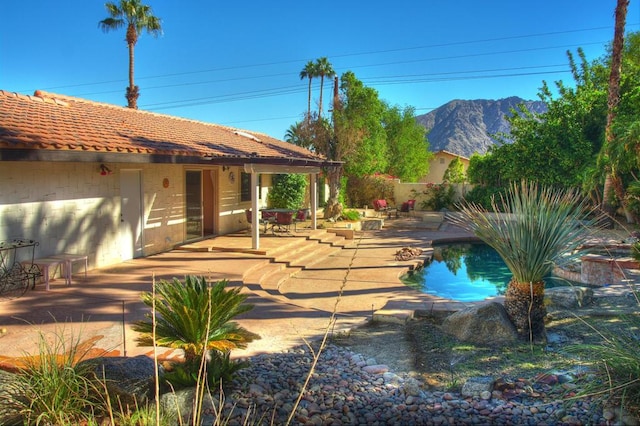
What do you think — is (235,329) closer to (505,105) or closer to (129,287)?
(129,287)

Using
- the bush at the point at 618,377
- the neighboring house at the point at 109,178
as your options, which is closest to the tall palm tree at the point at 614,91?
the neighboring house at the point at 109,178

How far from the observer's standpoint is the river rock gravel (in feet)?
13.5

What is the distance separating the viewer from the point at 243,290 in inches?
386

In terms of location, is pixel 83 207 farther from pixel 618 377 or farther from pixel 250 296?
pixel 618 377

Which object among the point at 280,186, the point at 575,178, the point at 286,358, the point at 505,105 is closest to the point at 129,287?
the point at 286,358

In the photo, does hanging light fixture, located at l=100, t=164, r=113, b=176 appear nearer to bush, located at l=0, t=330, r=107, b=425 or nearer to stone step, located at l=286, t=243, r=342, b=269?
stone step, located at l=286, t=243, r=342, b=269

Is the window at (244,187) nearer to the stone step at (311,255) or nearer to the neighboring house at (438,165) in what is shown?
the stone step at (311,255)

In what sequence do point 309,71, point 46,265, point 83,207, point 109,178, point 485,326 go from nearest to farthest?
1. point 485,326
2. point 46,265
3. point 83,207
4. point 109,178
5. point 309,71

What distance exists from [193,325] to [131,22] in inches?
1132

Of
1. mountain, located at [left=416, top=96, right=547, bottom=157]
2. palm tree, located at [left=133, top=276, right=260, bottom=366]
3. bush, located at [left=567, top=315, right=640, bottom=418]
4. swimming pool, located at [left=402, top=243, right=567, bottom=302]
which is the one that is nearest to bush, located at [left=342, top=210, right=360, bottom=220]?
swimming pool, located at [left=402, top=243, right=567, bottom=302]

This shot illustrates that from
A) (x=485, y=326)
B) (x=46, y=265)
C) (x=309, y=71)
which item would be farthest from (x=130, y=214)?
(x=309, y=71)

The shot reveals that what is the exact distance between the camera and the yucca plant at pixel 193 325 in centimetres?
445

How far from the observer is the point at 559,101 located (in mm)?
27016

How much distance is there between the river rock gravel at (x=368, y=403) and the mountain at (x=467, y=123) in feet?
374
